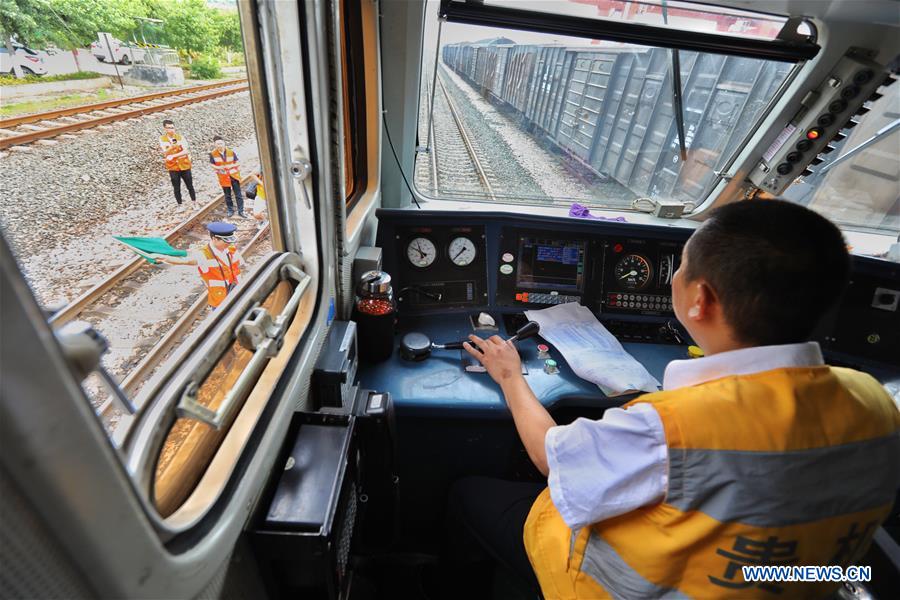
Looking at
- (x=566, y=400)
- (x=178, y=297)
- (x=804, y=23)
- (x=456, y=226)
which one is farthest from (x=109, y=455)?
(x=804, y=23)

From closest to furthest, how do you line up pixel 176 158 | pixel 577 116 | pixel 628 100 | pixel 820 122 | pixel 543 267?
pixel 176 158, pixel 543 267, pixel 820 122, pixel 628 100, pixel 577 116

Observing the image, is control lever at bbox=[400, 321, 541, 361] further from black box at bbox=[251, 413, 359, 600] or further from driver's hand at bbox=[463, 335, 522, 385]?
black box at bbox=[251, 413, 359, 600]

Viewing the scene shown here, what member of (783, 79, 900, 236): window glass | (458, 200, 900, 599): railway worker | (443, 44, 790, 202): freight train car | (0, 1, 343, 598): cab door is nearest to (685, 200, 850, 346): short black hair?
(458, 200, 900, 599): railway worker

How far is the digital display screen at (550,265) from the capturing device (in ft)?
6.61

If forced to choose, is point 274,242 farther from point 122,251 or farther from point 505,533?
point 505,533

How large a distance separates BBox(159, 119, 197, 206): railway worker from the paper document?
1.42 metres

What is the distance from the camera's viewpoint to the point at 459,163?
272cm

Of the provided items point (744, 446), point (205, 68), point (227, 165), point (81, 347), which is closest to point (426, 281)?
point (227, 165)

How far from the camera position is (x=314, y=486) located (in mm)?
903

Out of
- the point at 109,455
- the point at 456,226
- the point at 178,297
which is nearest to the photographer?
the point at 109,455

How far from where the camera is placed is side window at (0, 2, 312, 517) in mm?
656

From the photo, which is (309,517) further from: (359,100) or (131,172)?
(359,100)

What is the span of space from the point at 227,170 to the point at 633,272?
1.81 meters

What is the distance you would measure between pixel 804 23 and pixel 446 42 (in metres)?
1.72
